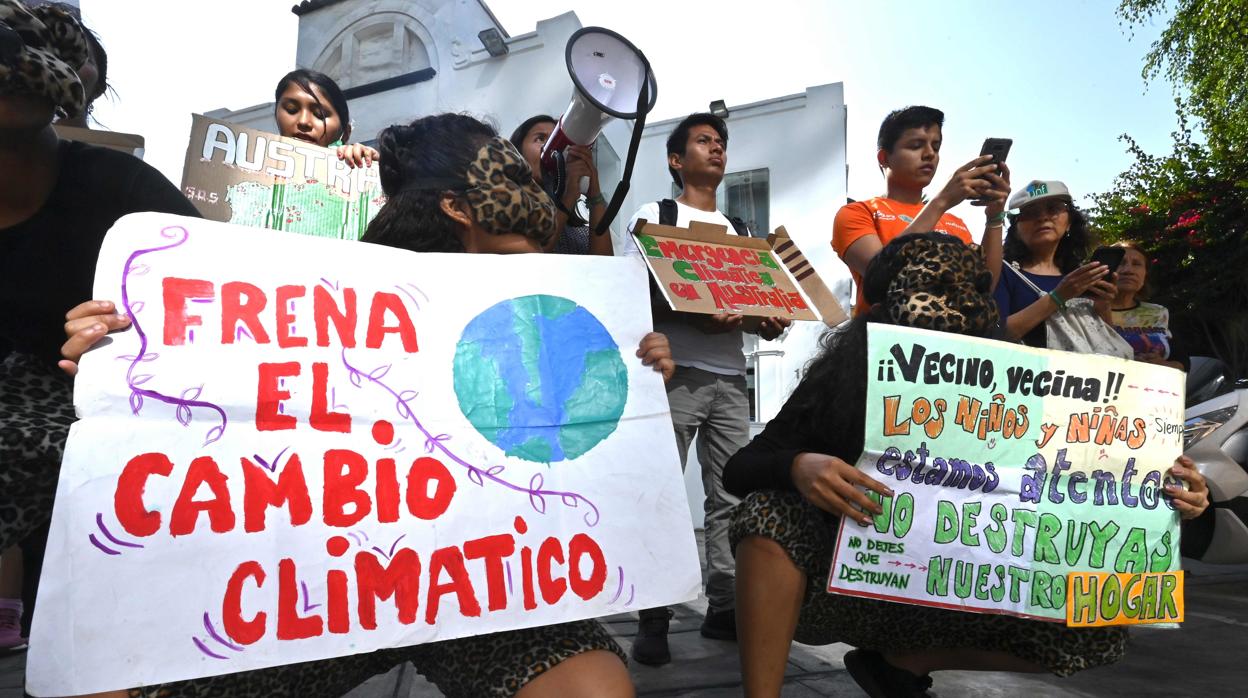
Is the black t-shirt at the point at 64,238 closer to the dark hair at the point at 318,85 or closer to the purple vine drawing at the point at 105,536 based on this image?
the purple vine drawing at the point at 105,536

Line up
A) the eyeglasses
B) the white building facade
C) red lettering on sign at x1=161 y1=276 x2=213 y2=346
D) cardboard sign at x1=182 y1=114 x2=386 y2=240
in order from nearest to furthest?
red lettering on sign at x1=161 y1=276 x2=213 y2=346
cardboard sign at x1=182 y1=114 x2=386 y2=240
the eyeglasses
the white building facade

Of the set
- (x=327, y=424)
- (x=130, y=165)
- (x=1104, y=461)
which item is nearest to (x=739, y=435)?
(x=1104, y=461)

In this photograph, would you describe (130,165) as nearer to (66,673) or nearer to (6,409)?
Result: (6,409)

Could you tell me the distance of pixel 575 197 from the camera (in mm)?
2500

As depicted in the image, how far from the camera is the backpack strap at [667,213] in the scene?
284cm

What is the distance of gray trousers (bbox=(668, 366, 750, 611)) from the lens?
8.67 ft

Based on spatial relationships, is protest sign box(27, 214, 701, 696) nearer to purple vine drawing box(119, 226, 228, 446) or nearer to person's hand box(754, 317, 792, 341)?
purple vine drawing box(119, 226, 228, 446)

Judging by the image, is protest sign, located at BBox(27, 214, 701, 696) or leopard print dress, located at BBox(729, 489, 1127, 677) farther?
leopard print dress, located at BBox(729, 489, 1127, 677)

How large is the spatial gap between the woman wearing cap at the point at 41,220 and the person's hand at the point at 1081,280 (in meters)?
2.61

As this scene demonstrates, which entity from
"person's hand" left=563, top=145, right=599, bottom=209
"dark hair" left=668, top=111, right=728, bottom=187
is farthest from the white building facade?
"person's hand" left=563, top=145, right=599, bottom=209

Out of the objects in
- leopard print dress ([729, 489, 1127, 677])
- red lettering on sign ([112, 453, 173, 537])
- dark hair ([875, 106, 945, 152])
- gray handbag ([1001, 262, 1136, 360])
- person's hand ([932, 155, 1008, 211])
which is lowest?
leopard print dress ([729, 489, 1127, 677])

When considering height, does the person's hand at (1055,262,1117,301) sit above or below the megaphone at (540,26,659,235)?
below

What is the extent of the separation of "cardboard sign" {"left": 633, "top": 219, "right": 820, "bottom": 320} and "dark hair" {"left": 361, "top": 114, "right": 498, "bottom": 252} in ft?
3.35

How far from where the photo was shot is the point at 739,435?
280 centimetres
